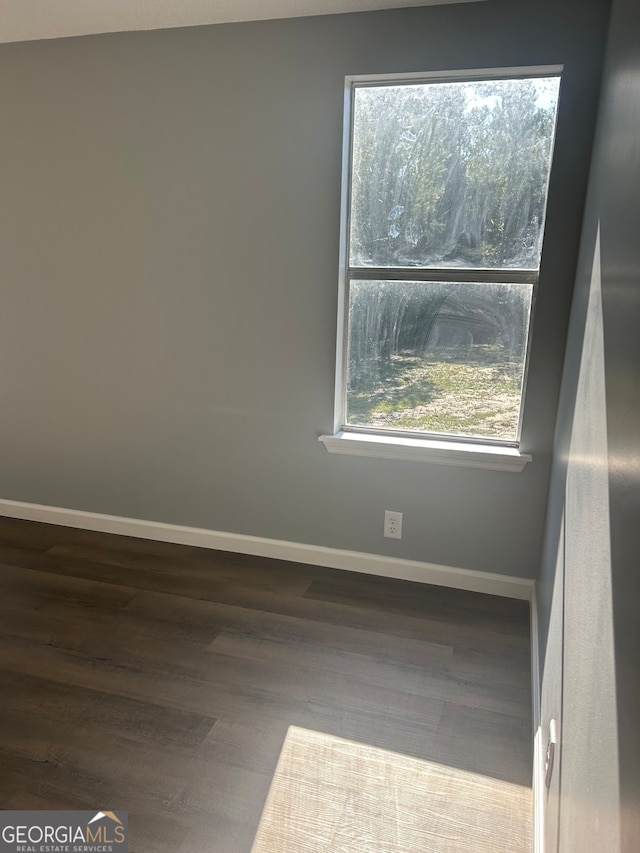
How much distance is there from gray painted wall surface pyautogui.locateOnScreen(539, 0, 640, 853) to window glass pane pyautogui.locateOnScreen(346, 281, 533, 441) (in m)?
0.65

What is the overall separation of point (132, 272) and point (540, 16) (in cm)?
189

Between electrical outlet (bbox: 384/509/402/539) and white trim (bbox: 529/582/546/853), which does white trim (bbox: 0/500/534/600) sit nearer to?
electrical outlet (bbox: 384/509/402/539)

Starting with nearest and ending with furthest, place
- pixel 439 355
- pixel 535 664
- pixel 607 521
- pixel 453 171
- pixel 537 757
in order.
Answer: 1. pixel 607 521
2. pixel 537 757
3. pixel 535 664
4. pixel 453 171
5. pixel 439 355

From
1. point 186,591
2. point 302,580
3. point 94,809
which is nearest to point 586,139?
point 302,580

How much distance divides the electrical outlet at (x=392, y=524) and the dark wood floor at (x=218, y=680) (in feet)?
0.69

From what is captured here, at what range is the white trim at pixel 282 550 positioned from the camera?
267 centimetres

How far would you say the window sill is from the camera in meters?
2.49

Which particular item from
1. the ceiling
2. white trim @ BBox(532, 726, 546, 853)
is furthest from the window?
white trim @ BBox(532, 726, 546, 853)

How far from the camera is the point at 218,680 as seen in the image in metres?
2.12

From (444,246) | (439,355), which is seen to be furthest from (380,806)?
(444,246)

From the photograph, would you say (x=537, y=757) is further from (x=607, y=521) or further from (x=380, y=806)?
(x=607, y=521)

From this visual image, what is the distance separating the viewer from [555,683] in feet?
4.85

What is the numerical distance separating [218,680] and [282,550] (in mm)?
878
